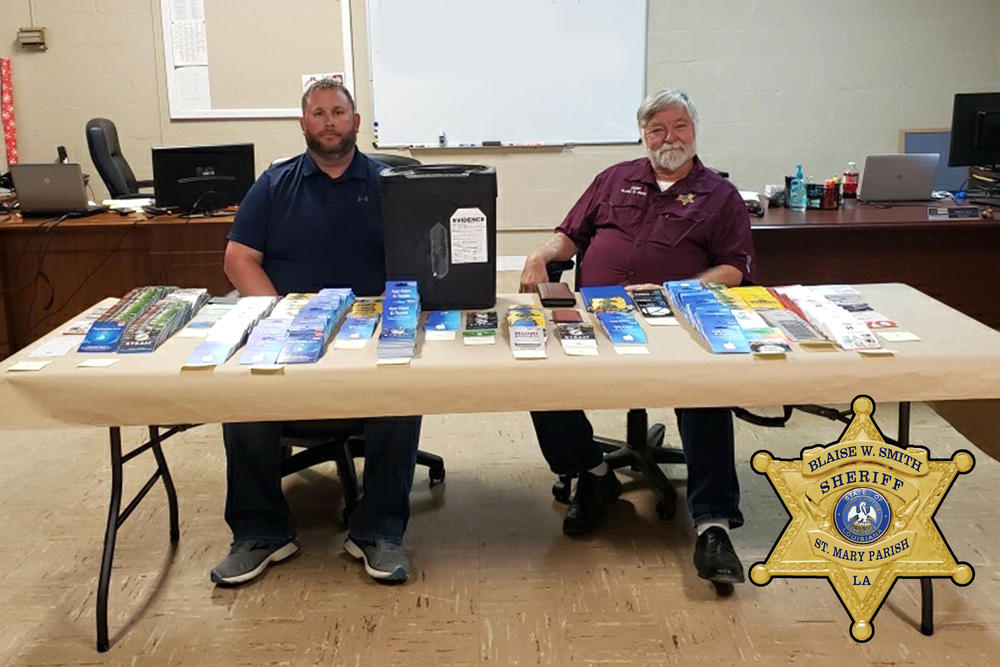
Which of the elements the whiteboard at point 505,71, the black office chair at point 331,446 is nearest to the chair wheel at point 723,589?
the black office chair at point 331,446

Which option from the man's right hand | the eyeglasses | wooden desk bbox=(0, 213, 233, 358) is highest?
the eyeglasses

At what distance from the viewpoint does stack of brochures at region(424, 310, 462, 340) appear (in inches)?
83.2

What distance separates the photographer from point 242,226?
2.64 meters

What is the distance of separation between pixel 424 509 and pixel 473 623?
2.10 feet

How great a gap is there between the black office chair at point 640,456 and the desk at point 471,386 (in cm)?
82

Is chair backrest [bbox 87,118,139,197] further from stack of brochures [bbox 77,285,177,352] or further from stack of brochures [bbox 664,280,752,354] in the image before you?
stack of brochures [bbox 664,280,752,354]

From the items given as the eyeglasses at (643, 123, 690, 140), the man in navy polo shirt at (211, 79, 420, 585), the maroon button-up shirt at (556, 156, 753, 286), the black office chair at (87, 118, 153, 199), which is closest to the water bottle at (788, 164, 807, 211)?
the maroon button-up shirt at (556, 156, 753, 286)

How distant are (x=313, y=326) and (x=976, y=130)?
323cm

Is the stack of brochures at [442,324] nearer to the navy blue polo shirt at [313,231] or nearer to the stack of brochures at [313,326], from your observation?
the stack of brochures at [313,326]

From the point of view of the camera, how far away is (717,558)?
89.5 inches

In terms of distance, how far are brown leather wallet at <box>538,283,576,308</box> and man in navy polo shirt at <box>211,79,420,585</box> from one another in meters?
0.46

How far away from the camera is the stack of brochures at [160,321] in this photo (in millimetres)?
2041

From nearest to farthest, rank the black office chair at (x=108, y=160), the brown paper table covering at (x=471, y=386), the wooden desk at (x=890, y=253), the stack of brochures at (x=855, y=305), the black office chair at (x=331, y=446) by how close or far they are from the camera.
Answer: the brown paper table covering at (x=471, y=386) < the stack of brochures at (x=855, y=305) < the black office chair at (x=331, y=446) < the wooden desk at (x=890, y=253) < the black office chair at (x=108, y=160)

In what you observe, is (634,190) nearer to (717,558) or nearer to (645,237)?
(645,237)
